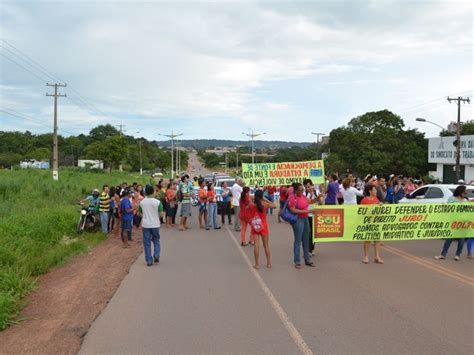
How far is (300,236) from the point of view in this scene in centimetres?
1043

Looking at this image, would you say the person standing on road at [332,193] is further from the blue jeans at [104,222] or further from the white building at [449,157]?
the white building at [449,157]

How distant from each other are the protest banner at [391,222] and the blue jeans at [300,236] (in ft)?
2.85

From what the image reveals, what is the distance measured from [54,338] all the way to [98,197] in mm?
11328

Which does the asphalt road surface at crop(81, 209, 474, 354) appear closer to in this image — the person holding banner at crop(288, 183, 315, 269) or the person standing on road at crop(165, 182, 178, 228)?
the person holding banner at crop(288, 183, 315, 269)

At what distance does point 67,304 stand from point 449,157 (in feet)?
161

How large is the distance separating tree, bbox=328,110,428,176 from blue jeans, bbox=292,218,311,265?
5334 cm

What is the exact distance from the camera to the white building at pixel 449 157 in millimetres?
45844

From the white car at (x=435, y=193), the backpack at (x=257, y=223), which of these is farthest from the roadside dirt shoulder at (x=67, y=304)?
the white car at (x=435, y=193)

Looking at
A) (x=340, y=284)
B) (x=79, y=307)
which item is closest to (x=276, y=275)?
(x=340, y=284)

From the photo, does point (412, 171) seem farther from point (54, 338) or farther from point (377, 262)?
point (54, 338)

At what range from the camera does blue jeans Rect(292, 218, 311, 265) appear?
1038 centimetres

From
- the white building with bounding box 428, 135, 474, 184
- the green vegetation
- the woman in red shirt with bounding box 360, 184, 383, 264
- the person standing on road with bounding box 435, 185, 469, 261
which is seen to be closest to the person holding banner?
the woman in red shirt with bounding box 360, 184, 383, 264

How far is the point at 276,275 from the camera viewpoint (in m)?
9.53

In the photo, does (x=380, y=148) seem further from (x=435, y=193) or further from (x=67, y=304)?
(x=67, y=304)
